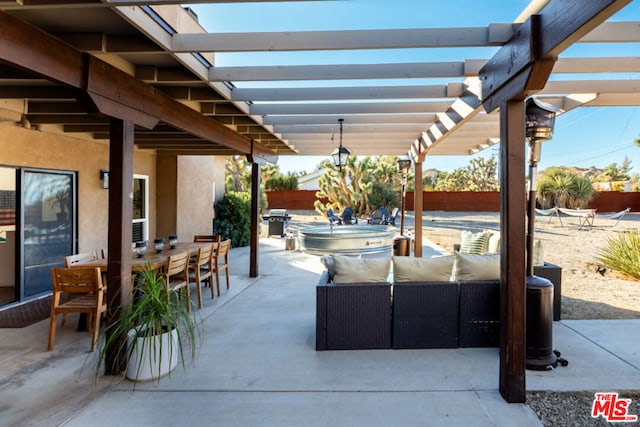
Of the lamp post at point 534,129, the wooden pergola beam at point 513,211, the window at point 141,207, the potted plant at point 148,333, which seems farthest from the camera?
the window at point 141,207

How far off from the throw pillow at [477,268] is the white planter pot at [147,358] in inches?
108

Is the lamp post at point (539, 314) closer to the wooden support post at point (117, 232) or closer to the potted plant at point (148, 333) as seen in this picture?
the potted plant at point (148, 333)

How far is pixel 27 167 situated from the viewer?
521 centimetres

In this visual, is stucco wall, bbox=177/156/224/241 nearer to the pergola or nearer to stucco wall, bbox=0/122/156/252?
stucco wall, bbox=0/122/156/252

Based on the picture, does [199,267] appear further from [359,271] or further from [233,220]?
[233,220]

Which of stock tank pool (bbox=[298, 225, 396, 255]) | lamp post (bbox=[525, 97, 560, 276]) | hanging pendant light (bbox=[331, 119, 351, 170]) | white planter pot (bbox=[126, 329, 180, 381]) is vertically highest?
hanging pendant light (bbox=[331, 119, 351, 170])

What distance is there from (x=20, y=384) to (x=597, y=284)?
299 inches

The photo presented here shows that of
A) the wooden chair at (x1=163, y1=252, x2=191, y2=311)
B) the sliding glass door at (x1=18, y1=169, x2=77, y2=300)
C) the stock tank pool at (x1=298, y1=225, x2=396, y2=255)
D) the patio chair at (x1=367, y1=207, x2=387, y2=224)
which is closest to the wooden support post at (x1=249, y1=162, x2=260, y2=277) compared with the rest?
the wooden chair at (x1=163, y1=252, x2=191, y2=311)

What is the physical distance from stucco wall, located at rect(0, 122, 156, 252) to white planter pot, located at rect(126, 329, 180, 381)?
3635mm

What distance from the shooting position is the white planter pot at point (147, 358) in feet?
9.64

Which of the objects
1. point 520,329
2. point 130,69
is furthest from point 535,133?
point 130,69

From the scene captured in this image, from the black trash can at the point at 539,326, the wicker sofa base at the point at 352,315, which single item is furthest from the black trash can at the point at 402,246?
the black trash can at the point at 539,326

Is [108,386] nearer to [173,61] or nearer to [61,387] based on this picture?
[61,387]

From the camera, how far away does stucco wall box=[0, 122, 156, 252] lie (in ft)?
16.3
